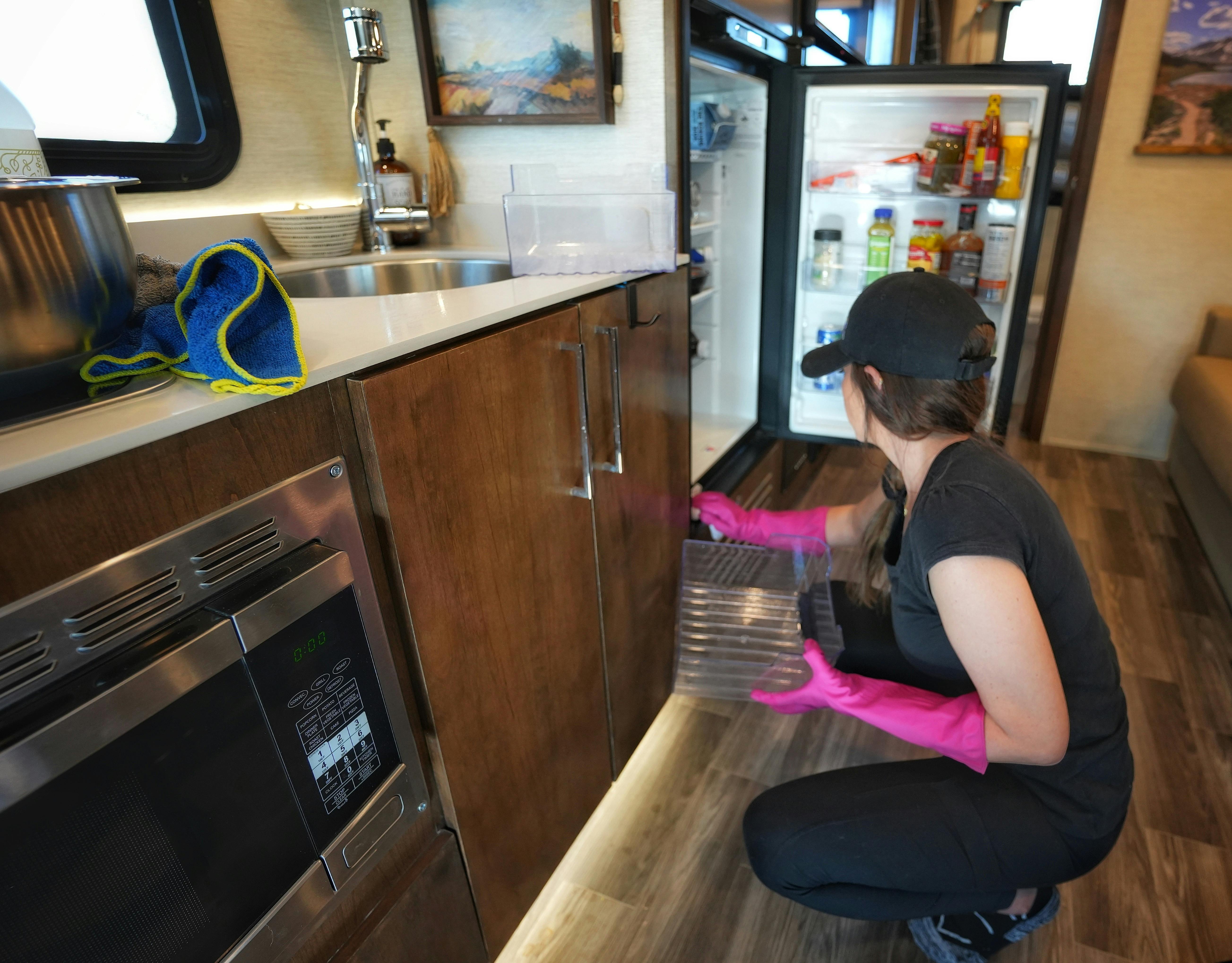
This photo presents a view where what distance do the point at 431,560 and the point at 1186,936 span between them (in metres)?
1.42

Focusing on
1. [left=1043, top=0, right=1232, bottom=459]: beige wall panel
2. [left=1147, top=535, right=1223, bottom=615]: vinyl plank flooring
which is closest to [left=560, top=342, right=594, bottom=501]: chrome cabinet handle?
[left=1147, top=535, right=1223, bottom=615]: vinyl plank flooring

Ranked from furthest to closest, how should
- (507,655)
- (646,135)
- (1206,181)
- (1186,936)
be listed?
(1206,181)
(646,135)
(1186,936)
(507,655)

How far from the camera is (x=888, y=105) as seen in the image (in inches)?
78.8

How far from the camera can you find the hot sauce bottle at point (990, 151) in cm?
180

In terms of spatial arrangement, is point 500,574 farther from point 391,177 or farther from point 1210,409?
point 1210,409

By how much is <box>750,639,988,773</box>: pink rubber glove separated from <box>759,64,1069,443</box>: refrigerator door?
2.17 ft

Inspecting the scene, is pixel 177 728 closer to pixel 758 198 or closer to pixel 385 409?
pixel 385 409

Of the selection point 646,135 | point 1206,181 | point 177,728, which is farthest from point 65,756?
point 1206,181

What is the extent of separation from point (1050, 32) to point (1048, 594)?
3.93 metres

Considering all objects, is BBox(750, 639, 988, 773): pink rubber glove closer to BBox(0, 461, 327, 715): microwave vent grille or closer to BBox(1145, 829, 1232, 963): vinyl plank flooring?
BBox(1145, 829, 1232, 963): vinyl plank flooring

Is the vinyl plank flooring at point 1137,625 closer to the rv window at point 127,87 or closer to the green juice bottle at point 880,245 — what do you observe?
the green juice bottle at point 880,245

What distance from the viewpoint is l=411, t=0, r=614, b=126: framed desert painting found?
1.40 m

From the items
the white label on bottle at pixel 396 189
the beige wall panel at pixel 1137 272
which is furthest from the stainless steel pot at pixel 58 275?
the beige wall panel at pixel 1137 272

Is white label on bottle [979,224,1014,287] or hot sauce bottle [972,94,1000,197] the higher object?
hot sauce bottle [972,94,1000,197]
